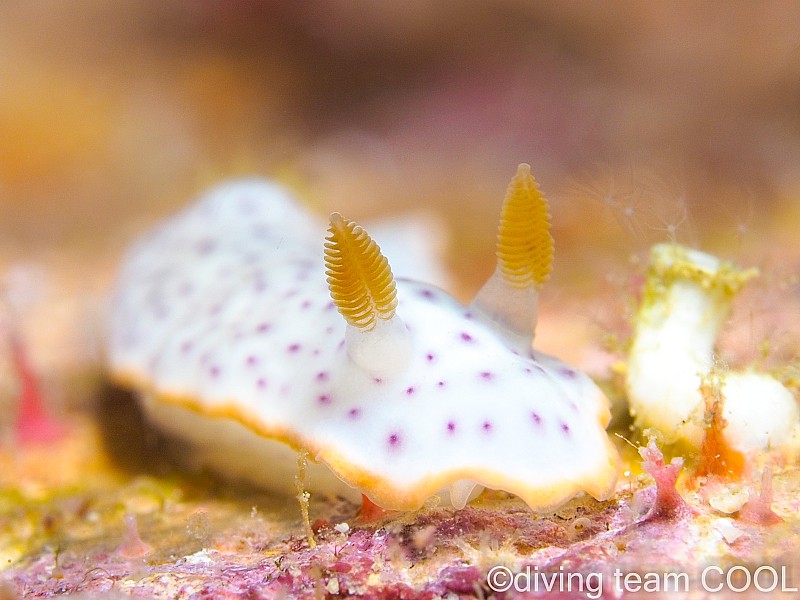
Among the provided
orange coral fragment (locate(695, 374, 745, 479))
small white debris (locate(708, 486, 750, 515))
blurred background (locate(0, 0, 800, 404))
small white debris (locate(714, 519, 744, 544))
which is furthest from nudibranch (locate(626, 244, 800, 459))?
blurred background (locate(0, 0, 800, 404))

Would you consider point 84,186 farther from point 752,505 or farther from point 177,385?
point 752,505

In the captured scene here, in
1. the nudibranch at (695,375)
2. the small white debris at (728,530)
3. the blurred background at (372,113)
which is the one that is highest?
the blurred background at (372,113)

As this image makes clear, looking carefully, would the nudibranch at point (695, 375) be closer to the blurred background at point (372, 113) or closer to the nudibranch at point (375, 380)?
the nudibranch at point (375, 380)

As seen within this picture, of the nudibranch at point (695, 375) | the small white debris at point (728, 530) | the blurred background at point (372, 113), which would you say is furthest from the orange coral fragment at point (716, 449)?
the blurred background at point (372, 113)

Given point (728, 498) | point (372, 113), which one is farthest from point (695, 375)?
point (372, 113)

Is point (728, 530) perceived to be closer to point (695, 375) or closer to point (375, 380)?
point (695, 375)

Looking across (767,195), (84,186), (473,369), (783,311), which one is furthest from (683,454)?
(84,186)
